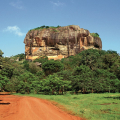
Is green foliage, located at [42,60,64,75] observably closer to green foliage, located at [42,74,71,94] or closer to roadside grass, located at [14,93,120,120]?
green foliage, located at [42,74,71,94]

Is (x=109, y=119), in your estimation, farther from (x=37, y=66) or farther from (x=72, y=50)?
(x=72, y=50)

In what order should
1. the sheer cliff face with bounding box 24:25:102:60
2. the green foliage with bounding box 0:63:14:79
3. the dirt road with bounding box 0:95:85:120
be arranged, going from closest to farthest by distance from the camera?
the dirt road with bounding box 0:95:85:120, the green foliage with bounding box 0:63:14:79, the sheer cliff face with bounding box 24:25:102:60

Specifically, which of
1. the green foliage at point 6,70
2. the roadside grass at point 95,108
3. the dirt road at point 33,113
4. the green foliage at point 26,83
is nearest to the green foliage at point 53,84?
the green foliage at point 26,83

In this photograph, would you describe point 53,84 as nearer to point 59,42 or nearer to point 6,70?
point 6,70

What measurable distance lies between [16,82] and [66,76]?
7737 millimetres

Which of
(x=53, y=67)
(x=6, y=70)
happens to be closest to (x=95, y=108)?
(x=6, y=70)

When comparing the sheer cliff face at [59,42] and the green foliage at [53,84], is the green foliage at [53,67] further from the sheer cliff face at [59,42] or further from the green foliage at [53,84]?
the sheer cliff face at [59,42]

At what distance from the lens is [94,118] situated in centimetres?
652

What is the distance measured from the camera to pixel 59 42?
2156 inches

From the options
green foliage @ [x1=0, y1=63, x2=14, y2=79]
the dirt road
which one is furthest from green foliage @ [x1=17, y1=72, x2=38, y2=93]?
the dirt road

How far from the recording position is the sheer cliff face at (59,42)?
177 feet

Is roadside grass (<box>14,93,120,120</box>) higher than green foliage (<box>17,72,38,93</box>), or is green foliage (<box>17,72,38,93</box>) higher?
green foliage (<box>17,72,38,93</box>)

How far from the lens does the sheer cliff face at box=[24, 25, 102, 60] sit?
54.0 meters

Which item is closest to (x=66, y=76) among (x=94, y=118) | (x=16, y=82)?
(x=16, y=82)
